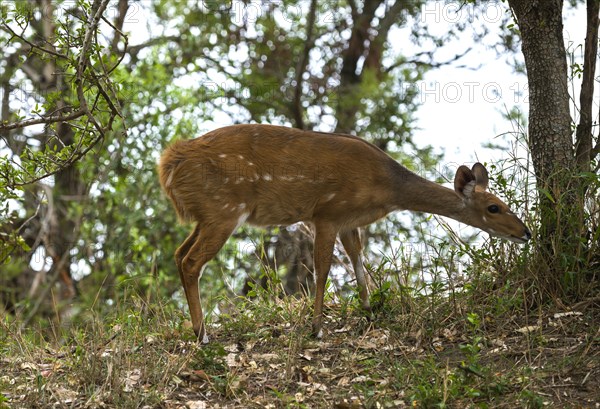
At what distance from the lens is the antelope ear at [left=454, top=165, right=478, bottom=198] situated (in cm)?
823

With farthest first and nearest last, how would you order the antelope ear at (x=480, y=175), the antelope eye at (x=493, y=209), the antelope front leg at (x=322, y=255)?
the antelope ear at (x=480, y=175)
the antelope eye at (x=493, y=209)
the antelope front leg at (x=322, y=255)

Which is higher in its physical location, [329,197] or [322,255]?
[329,197]

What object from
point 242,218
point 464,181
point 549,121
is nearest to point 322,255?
point 242,218

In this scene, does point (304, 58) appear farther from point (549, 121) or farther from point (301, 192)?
point (549, 121)

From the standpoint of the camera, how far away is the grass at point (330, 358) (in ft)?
20.0

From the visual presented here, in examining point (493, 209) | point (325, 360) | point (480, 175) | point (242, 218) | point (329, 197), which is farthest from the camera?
point (480, 175)

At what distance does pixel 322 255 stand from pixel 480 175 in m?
1.81

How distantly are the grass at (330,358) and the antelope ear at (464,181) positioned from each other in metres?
1.13

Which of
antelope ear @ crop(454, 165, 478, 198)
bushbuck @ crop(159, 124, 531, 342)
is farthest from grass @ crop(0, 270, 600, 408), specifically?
antelope ear @ crop(454, 165, 478, 198)

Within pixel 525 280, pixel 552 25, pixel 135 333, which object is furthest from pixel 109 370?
pixel 552 25

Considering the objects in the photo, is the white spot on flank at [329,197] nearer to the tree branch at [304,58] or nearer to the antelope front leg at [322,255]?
the antelope front leg at [322,255]

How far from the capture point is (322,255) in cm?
782

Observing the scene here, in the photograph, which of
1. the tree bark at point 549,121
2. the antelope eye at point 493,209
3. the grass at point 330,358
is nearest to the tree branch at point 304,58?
the tree bark at point 549,121

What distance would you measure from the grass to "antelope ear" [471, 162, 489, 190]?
125cm
